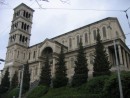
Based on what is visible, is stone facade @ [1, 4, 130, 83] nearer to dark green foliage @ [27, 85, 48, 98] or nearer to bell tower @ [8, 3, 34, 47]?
bell tower @ [8, 3, 34, 47]

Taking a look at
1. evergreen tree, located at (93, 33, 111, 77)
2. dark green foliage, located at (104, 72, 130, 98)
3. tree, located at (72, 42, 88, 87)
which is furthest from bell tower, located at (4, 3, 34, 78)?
dark green foliage, located at (104, 72, 130, 98)

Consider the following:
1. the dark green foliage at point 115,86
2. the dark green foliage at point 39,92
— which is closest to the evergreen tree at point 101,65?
the dark green foliage at point 115,86

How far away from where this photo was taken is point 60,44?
160 ft

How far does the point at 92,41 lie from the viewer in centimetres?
4650

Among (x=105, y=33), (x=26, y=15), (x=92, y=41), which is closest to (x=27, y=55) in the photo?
(x=26, y=15)

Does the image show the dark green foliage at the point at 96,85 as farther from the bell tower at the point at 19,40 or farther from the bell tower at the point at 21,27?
the bell tower at the point at 21,27

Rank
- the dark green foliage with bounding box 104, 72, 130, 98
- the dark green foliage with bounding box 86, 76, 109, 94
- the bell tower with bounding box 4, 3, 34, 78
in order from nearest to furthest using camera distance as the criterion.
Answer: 1. the dark green foliage with bounding box 104, 72, 130, 98
2. the dark green foliage with bounding box 86, 76, 109, 94
3. the bell tower with bounding box 4, 3, 34, 78

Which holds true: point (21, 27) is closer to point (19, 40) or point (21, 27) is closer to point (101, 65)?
point (19, 40)

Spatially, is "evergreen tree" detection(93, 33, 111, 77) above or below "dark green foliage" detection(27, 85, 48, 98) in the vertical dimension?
above

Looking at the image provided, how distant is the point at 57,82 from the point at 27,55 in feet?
Result: 89.5

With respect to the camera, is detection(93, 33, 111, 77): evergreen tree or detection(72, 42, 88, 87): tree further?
detection(72, 42, 88, 87): tree

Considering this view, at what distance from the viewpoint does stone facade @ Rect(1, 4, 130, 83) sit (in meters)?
41.6

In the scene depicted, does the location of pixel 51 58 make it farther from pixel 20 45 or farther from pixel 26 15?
pixel 26 15

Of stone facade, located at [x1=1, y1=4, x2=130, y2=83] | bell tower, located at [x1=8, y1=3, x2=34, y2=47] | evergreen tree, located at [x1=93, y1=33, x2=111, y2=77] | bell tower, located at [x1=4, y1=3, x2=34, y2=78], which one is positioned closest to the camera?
evergreen tree, located at [x1=93, y1=33, x2=111, y2=77]
